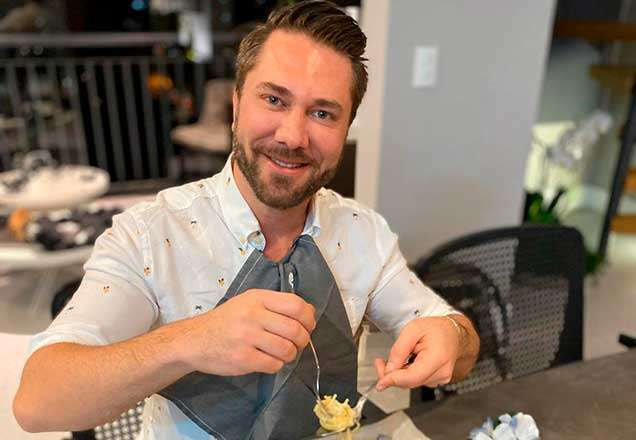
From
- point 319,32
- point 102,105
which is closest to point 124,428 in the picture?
point 319,32

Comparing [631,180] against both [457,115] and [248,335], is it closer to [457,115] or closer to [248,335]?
[457,115]

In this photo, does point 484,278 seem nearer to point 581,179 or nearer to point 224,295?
point 224,295

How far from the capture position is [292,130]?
854 millimetres

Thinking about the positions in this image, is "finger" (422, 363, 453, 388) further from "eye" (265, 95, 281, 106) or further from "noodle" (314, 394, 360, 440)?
"eye" (265, 95, 281, 106)

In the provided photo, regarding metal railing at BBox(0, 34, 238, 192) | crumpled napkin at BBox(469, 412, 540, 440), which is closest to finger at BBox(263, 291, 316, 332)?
crumpled napkin at BBox(469, 412, 540, 440)

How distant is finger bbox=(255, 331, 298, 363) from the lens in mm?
698

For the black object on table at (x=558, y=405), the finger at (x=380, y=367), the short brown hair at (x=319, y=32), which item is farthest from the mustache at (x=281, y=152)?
the black object on table at (x=558, y=405)

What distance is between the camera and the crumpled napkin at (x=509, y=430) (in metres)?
0.89

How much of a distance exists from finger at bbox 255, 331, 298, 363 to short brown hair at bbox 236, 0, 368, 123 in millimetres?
410

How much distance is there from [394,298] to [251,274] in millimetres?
315

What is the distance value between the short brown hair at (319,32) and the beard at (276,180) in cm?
11

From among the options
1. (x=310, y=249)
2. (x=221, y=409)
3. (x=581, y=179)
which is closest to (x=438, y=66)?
(x=310, y=249)

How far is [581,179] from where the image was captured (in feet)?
13.1

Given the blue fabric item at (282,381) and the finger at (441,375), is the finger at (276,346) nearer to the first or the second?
the blue fabric item at (282,381)
